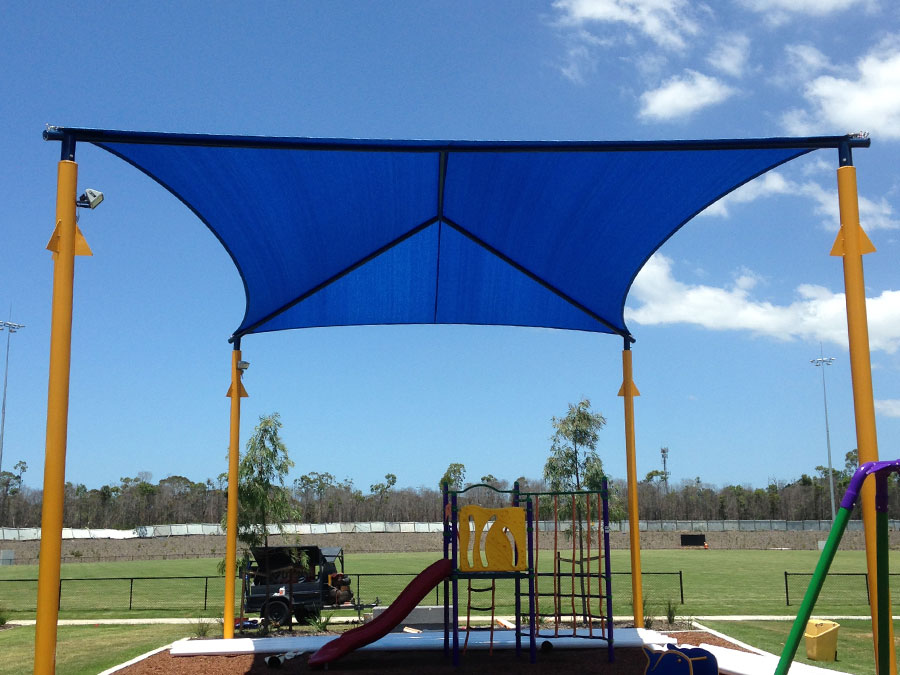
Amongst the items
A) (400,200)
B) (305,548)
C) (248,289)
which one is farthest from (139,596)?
(400,200)

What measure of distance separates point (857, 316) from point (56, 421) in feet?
22.9

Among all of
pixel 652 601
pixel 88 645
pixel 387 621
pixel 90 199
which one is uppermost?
pixel 90 199

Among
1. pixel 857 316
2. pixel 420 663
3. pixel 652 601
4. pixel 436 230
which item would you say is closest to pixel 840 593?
pixel 652 601

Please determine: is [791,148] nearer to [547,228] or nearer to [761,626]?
[547,228]

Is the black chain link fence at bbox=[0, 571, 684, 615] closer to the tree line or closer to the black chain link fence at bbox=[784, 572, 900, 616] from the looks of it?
the black chain link fence at bbox=[784, 572, 900, 616]

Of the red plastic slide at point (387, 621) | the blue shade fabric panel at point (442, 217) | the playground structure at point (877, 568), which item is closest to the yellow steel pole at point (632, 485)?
the blue shade fabric panel at point (442, 217)

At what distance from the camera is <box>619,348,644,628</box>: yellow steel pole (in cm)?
1210

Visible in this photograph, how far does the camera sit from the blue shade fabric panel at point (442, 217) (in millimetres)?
8500

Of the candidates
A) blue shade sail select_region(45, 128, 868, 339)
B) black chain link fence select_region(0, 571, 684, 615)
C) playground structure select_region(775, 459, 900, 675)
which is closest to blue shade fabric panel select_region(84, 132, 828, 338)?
blue shade sail select_region(45, 128, 868, 339)

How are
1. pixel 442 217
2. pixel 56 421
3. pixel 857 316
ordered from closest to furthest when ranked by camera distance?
pixel 56 421 < pixel 857 316 < pixel 442 217

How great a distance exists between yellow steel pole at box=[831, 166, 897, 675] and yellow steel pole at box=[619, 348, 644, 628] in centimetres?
533

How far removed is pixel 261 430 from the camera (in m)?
14.7

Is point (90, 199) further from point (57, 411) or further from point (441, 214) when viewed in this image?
point (441, 214)

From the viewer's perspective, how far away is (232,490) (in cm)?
1217
